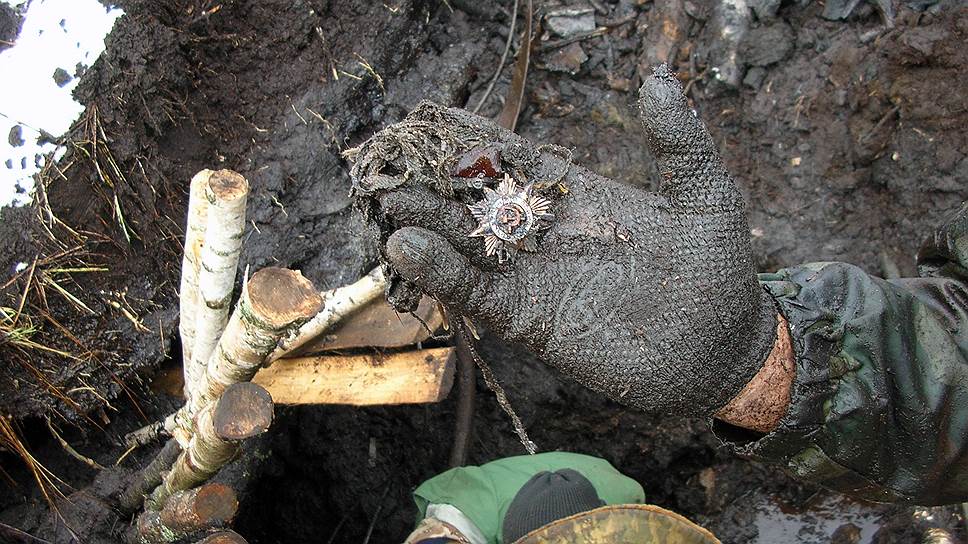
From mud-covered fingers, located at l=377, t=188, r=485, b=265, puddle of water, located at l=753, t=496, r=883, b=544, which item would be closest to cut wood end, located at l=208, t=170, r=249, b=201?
mud-covered fingers, located at l=377, t=188, r=485, b=265

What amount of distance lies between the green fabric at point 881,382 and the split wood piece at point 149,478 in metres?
1.95

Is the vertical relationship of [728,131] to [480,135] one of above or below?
below

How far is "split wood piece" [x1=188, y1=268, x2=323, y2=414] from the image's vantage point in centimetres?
205

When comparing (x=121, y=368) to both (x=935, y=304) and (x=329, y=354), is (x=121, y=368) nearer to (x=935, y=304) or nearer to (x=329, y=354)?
(x=329, y=354)

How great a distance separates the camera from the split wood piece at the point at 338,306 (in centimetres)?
266

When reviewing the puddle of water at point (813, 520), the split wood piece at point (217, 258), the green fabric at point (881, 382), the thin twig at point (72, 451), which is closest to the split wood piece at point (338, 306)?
the split wood piece at point (217, 258)

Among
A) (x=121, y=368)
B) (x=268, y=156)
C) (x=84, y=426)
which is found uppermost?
(x=268, y=156)

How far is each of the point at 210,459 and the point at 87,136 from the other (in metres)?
1.24

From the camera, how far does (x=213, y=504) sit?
2377 mm

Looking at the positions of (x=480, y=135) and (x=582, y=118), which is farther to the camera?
(x=582, y=118)

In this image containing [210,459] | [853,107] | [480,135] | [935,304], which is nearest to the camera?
[480,135]

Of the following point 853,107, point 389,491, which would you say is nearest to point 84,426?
point 389,491

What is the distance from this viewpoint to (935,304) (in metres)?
2.09

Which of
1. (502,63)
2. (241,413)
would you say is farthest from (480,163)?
(502,63)
